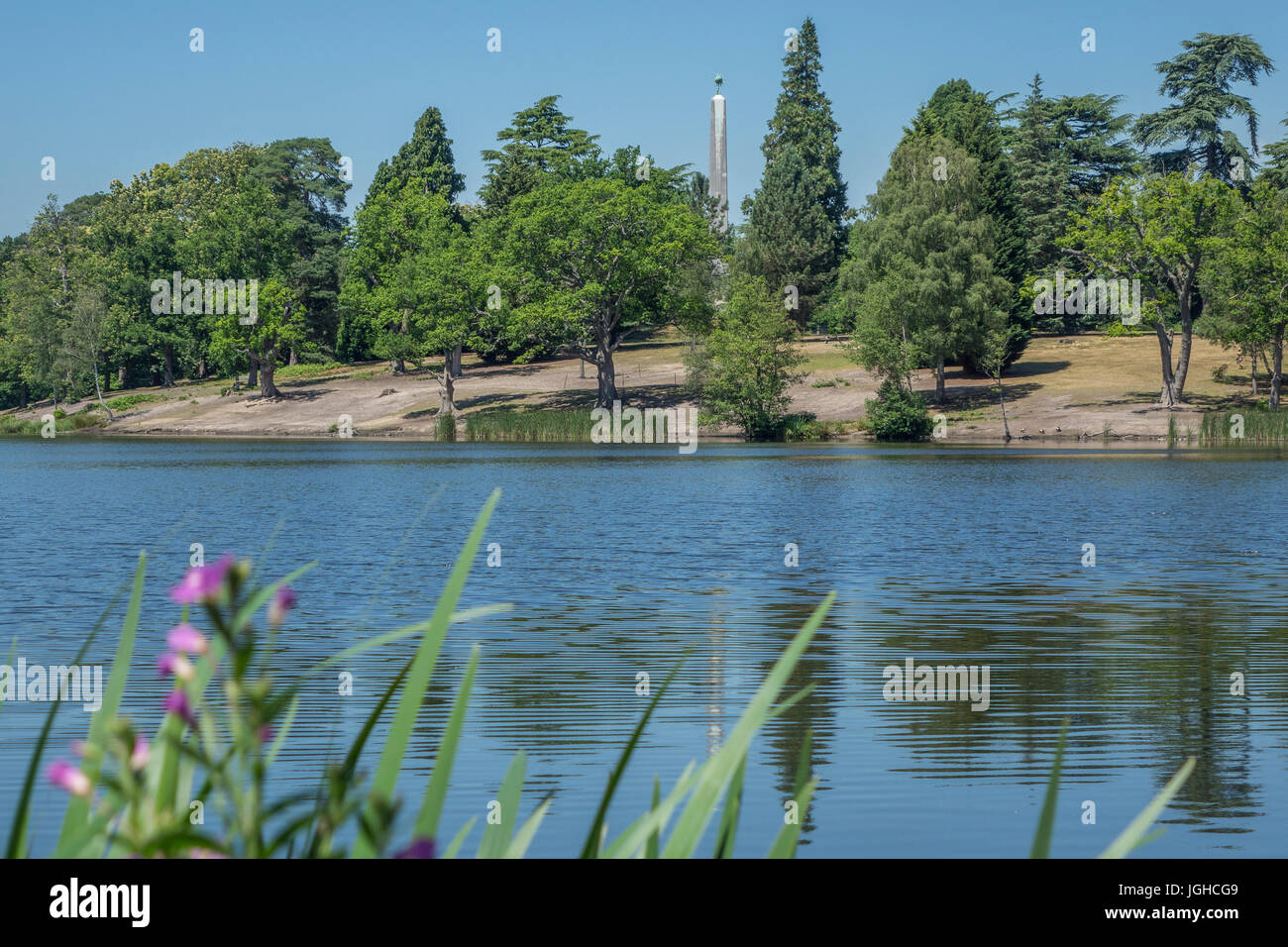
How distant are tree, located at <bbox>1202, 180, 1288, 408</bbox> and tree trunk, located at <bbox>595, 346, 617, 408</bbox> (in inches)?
1319

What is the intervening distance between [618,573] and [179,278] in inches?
3430

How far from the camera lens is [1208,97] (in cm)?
9281

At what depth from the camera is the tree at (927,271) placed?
72.9 meters

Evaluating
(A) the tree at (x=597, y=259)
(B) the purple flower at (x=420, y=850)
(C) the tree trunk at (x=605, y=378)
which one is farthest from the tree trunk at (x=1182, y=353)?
(B) the purple flower at (x=420, y=850)

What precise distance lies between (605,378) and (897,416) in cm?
2005

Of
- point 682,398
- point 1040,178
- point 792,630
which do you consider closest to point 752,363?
point 682,398

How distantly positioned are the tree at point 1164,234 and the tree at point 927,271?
5.94 m

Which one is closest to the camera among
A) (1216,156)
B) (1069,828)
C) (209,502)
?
(1069,828)

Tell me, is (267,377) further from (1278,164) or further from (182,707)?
(182,707)

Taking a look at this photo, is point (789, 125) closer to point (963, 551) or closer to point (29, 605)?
point (963, 551)

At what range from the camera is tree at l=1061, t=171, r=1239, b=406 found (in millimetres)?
67000

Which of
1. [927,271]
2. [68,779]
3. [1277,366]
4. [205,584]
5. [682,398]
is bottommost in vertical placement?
[68,779]
